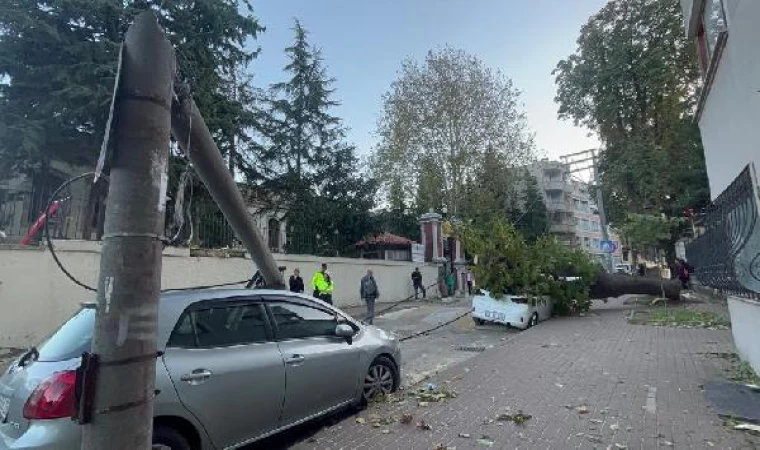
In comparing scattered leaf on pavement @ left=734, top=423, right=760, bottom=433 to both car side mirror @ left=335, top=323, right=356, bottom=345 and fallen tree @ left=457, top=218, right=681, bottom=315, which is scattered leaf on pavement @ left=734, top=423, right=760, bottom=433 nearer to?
car side mirror @ left=335, top=323, right=356, bottom=345

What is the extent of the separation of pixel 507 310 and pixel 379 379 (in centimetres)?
865

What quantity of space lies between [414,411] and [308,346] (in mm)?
1575

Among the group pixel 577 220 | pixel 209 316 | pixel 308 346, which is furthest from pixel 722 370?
pixel 577 220

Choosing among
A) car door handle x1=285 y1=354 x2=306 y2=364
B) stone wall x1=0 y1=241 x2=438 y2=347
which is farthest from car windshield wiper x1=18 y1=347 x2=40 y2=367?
stone wall x1=0 y1=241 x2=438 y2=347

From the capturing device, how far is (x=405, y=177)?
→ 96.4ft

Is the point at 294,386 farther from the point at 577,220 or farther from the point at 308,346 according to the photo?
the point at 577,220

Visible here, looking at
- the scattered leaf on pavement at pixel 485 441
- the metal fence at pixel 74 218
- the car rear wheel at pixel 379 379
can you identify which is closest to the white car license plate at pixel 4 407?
the car rear wheel at pixel 379 379

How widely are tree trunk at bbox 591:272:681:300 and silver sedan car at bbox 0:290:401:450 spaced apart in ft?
50.0

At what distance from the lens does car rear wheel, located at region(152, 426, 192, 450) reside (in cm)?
369

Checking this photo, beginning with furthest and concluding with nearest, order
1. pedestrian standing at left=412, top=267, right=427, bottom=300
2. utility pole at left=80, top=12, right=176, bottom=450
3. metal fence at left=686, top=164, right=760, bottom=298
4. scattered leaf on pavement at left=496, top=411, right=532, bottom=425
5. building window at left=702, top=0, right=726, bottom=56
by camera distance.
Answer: pedestrian standing at left=412, top=267, right=427, bottom=300 → building window at left=702, top=0, right=726, bottom=56 → metal fence at left=686, top=164, right=760, bottom=298 → scattered leaf on pavement at left=496, top=411, right=532, bottom=425 → utility pole at left=80, top=12, right=176, bottom=450

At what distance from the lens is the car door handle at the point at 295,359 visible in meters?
4.92

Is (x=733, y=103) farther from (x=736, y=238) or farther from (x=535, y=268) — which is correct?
(x=535, y=268)

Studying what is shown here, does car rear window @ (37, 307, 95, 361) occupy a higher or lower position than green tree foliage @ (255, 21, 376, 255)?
lower

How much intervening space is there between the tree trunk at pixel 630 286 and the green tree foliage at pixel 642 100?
26.1 ft
